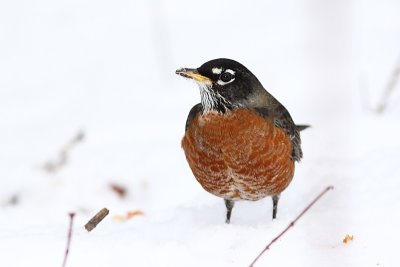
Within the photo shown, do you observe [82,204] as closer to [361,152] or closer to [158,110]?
[158,110]

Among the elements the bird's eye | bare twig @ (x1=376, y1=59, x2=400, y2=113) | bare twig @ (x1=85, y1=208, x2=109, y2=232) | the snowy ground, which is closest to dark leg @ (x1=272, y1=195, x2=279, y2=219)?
the snowy ground

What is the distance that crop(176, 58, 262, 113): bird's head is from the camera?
4.76 meters

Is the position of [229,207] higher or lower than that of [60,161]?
higher

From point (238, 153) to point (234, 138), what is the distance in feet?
0.32

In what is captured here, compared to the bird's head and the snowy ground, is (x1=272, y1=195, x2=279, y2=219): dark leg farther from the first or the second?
the bird's head

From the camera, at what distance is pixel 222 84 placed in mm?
4836

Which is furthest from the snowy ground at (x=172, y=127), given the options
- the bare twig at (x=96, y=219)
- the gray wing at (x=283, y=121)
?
the gray wing at (x=283, y=121)

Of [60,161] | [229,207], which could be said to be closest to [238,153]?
[229,207]

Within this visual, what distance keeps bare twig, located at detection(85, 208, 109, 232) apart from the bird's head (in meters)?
1.03

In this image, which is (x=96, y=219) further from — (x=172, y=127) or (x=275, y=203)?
(x=172, y=127)

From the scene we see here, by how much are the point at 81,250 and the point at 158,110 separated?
165 inches

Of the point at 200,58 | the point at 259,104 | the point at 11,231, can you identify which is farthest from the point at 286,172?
the point at 200,58

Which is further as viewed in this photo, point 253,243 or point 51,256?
point 253,243

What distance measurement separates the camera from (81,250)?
13.5 ft
